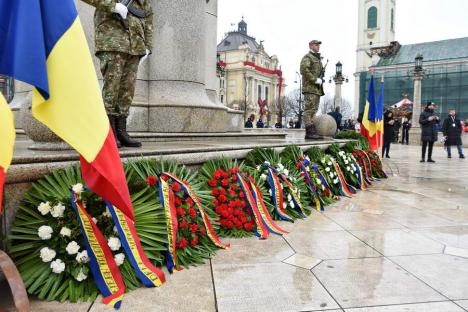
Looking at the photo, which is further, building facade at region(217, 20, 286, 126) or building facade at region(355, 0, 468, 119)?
building facade at region(217, 20, 286, 126)

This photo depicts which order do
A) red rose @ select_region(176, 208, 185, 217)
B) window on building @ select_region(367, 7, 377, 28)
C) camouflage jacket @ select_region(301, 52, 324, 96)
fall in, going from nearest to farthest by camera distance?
red rose @ select_region(176, 208, 185, 217)
camouflage jacket @ select_region(301, 52, 324, 96)
window on building @ select_region(367, 7, 377, 28)

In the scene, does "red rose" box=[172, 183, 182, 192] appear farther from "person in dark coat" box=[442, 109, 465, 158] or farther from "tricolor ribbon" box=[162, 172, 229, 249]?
"person in dark coat" box=[442, 109, 465, 158]

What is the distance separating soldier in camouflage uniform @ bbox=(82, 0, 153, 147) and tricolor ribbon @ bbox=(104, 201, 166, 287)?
77.1 inches

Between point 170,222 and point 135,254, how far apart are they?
0.42 meters

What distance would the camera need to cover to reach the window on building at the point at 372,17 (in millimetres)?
77863

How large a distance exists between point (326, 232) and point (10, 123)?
125 inches

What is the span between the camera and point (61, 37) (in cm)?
205

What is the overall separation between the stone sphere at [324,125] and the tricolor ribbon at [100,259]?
886 cm

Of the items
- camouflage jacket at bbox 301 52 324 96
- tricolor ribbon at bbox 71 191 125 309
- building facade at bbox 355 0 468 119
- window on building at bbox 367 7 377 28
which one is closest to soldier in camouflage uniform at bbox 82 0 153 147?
tricolor ribbon at bbox 71 191 125 309

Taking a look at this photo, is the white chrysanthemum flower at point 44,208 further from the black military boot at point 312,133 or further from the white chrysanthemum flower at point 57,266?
the black military boot at point 312,133

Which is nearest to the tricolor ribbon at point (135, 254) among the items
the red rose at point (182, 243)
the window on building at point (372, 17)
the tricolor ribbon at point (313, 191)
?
the red rose at point (182, 243)

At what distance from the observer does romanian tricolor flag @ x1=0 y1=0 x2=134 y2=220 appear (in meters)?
1.90

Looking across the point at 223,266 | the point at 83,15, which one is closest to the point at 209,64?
the point at 83,15

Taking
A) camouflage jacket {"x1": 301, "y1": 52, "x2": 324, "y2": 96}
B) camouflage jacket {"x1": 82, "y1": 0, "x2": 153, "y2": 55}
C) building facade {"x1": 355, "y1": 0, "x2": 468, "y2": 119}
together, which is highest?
building facade {"x1": 355, "y1": 0, "x2": 468, "y2": 119}
